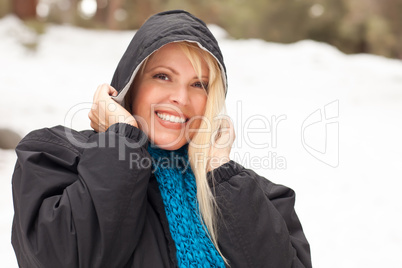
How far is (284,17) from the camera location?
652cm

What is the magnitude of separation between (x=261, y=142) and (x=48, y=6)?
16.1ft

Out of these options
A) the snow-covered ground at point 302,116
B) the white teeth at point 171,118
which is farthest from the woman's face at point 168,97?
the snow-covered ground at point 302,116

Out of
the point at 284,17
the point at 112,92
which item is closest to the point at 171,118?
the point at 112,92

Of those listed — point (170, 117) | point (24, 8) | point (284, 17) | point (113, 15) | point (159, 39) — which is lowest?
point (170, 117)

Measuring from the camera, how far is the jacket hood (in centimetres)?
129

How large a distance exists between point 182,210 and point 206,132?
298 mm

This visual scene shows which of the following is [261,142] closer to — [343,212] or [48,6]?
[343,212]

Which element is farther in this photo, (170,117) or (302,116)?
(302,116)

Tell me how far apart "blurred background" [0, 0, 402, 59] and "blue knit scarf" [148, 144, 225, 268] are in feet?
17.3

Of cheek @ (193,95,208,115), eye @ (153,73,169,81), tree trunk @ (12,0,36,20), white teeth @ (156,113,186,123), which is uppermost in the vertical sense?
tree trunk @ (12,0,36,20)

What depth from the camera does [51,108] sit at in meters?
3.75

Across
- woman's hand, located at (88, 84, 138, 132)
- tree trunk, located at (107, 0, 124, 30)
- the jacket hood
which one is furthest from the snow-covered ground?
the jacket hood

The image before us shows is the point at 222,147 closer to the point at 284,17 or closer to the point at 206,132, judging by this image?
the point at 206,132

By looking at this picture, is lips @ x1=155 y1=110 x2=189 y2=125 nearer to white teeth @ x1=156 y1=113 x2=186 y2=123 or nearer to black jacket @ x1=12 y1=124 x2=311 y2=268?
white teeth @ x1=156 y1=113 x2=186 y2=123
